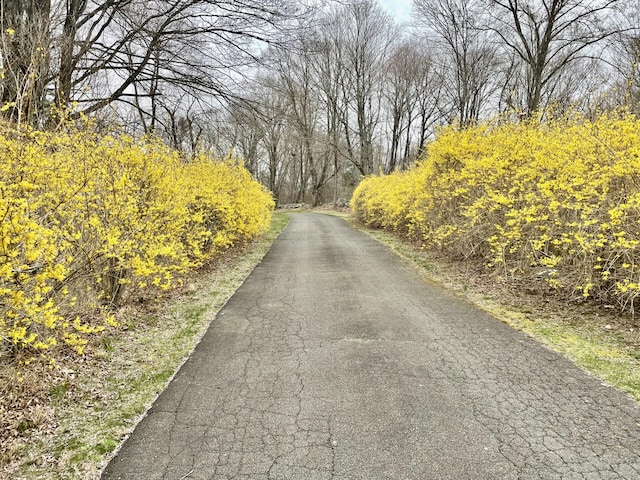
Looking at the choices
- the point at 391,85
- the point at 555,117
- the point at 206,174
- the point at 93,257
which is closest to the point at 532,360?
the point at 93,257

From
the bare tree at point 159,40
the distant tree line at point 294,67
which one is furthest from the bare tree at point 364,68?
the bare tree at point 159,40

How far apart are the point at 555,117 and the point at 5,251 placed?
29.7ft

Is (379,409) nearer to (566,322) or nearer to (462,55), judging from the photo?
(566,322)

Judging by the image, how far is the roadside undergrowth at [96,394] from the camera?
260 centimetres

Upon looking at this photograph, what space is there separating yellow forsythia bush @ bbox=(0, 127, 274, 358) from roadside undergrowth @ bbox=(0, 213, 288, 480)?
0.97ft

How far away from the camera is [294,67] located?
9.80 meters

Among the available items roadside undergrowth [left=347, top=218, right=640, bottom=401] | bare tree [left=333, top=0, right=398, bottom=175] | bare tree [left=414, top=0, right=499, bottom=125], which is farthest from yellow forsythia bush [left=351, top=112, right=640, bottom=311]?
bare tree [left=333, top=0, right=398, bottom=175]

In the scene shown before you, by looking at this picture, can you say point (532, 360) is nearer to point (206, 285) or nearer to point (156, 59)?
point (206, 285)

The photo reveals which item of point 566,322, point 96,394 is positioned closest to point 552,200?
point 566,322

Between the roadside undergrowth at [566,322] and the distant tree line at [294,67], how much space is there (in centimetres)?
310

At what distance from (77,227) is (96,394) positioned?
184 centimetres

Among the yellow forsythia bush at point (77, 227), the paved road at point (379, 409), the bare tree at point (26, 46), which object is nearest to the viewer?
the paved road at point (379, 409)

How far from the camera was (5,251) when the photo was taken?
2719 millimetres

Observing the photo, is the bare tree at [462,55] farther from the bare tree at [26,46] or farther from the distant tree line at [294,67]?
the bare tree at [26,46]
